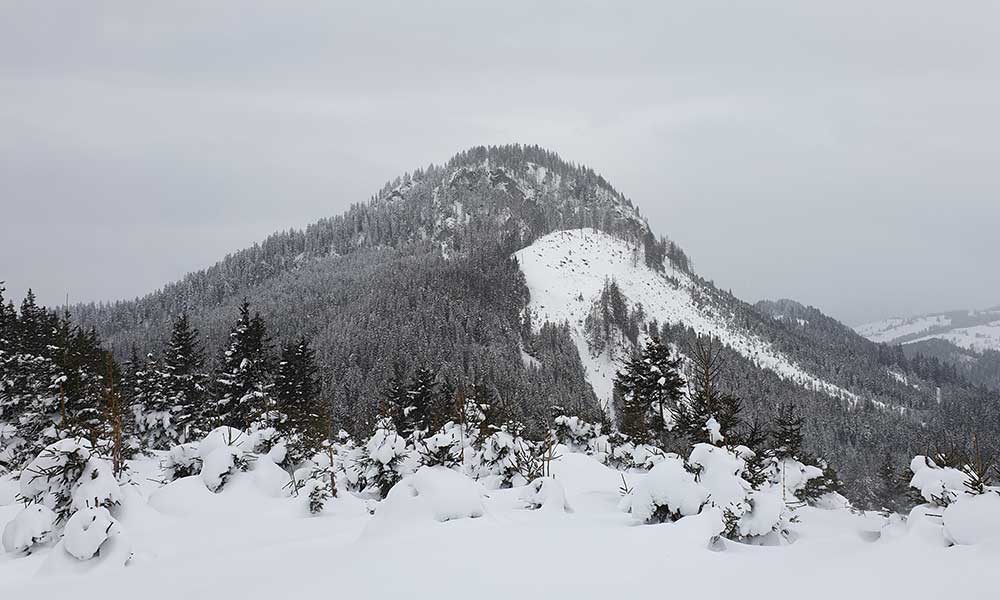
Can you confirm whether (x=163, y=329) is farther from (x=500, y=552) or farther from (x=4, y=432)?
(x=500, y=552)

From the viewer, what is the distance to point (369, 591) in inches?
323

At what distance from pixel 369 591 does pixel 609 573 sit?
4070mm

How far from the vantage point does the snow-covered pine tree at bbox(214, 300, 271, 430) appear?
31625 millimetres

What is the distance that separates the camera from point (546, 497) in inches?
650

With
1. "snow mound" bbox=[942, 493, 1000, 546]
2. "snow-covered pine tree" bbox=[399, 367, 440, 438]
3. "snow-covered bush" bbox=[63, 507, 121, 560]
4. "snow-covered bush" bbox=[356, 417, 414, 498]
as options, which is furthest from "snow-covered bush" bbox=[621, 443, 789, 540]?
"snow-covered pine tree" bbox=[399, 367, 440, 438]

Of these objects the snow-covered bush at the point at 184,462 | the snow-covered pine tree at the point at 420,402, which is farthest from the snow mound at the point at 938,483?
the snow-covered pine tree at the point at 420,402

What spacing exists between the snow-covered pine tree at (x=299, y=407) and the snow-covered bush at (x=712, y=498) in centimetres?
1741

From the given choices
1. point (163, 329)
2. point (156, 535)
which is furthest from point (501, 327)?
point (156, 535)

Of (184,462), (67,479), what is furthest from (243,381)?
(67,479)

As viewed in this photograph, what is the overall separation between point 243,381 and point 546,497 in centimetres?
2346

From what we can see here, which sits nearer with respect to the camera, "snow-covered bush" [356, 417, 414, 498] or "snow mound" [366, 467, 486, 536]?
"snow mound" [366, 467, 486, 536]

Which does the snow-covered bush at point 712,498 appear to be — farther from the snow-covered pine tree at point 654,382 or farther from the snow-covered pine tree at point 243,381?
the snow-covered pine tree at point 243,381

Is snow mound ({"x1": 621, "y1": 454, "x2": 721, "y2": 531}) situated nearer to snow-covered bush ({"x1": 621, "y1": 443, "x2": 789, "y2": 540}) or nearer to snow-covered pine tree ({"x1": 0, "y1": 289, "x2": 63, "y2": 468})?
snow-covered bush ({"x1": 621, "y1": 443, "x2": 789, "y2": 540})

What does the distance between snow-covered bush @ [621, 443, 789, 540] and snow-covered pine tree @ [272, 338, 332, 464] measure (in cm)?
1741
